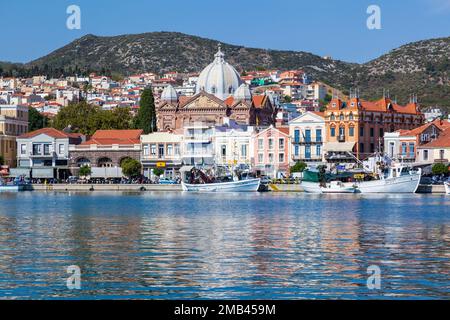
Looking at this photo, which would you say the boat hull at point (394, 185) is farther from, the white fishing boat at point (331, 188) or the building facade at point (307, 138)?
the building facade at point (307, 138)

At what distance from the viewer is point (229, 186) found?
100 metres

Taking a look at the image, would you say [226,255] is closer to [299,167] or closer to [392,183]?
[392,183]

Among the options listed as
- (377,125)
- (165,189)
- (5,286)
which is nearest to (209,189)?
(165,189)

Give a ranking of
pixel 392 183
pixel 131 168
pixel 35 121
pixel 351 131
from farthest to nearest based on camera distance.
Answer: pixel 35 121 → pixel 131 168 → pixel 351 131 → pixel 392 183

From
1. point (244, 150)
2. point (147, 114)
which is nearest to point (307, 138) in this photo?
point (244, 150)

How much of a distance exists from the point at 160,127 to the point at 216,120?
8682 millimetres

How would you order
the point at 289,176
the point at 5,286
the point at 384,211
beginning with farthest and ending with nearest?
1. the point at 289,176
2. the point at 384,211
3. the point at 5,286

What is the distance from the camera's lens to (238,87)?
13712 cm

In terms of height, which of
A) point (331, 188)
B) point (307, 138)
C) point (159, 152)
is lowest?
point (331, 188)

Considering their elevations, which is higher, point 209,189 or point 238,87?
point 238,87

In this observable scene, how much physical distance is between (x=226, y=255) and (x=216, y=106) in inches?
3839

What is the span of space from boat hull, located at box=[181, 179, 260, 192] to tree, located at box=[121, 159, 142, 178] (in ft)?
42.0

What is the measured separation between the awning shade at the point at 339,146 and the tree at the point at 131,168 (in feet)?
66.7
